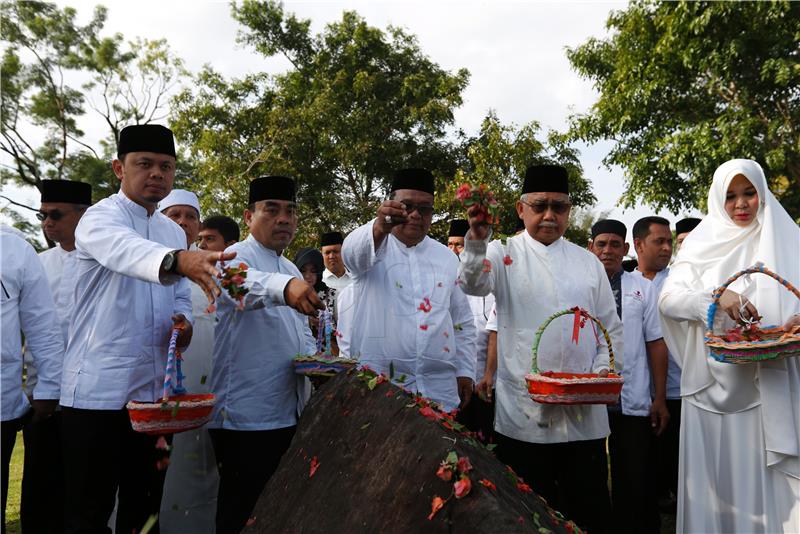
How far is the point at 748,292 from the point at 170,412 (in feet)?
11.5

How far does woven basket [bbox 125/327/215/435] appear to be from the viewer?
2955 mm

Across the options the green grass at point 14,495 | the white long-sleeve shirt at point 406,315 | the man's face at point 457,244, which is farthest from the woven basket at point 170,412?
the man's face at point 457,244

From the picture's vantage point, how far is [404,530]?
2270 millimetres

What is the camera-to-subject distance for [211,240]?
220 inches

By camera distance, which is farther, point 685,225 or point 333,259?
point 333,259

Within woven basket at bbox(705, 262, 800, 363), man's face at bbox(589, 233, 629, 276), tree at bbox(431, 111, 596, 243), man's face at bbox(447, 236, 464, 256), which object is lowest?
woven basket at bbox(705, 262, 800, 363)

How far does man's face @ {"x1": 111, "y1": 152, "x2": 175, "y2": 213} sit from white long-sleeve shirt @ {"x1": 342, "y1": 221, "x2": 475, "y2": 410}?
1158 millimetres

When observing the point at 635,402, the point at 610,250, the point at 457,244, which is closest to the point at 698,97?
the point at 457,244

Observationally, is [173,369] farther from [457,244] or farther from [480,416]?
[457,244]

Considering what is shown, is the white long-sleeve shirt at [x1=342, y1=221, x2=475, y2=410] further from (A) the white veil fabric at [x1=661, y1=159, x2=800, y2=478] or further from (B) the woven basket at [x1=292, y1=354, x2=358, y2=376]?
(A) the white veil fabric at [x1=661, y1=159, x2=800, y2=478]

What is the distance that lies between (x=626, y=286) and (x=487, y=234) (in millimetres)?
2064

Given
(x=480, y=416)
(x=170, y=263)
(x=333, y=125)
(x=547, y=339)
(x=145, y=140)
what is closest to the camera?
(x=170, y=263)

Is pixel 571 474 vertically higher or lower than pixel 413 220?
lower

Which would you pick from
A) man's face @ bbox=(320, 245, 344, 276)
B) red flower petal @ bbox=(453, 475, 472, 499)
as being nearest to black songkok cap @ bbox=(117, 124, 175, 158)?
red flower petal @ bbox=(453, 475, 472, 499)
